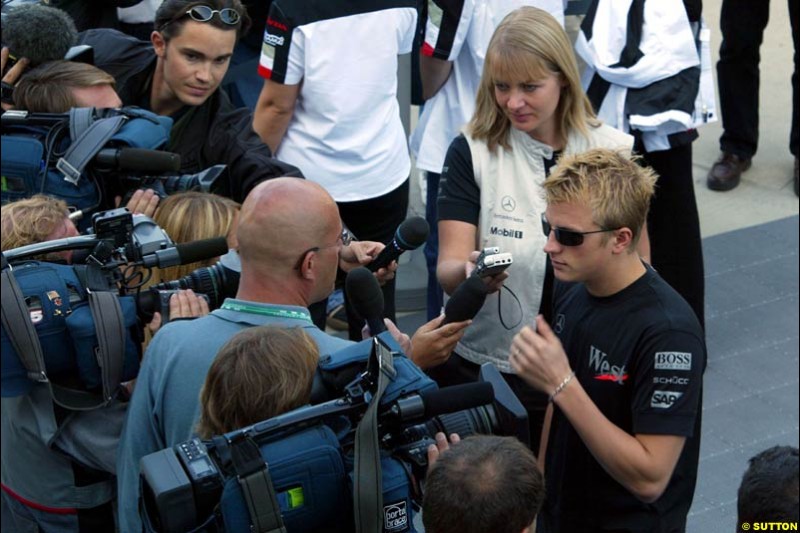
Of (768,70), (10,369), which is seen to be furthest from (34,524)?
(768,70)

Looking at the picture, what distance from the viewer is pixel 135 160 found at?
3.56 meters

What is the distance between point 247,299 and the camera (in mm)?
3010

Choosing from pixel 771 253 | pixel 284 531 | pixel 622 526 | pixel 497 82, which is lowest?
pixel 771 253

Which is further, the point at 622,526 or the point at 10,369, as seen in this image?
the point at 622,526

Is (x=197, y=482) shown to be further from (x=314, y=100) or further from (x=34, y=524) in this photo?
(x=314, y=100)

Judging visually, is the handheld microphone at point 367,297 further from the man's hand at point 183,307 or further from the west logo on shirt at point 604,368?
the west logo on shirt at point 604,368

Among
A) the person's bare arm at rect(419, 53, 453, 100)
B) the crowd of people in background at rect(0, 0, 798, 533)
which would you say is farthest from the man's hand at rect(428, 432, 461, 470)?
the person's bare arm at rect(419, 53, 453, 100)

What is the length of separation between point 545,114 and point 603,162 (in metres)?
0.58

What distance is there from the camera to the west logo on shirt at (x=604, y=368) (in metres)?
3.14

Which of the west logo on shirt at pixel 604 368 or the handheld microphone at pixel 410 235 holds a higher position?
the handheld microphone at pixel 410 235

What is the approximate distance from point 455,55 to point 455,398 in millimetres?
2619

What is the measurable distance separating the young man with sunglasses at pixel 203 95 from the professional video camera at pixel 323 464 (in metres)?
1.72

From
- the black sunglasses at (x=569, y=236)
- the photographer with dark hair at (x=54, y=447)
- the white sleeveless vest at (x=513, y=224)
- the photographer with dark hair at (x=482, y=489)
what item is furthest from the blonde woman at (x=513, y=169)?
the photographer with dark hair at (x=482, y=489)

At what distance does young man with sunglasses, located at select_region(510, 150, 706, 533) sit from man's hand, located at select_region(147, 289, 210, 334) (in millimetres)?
867
